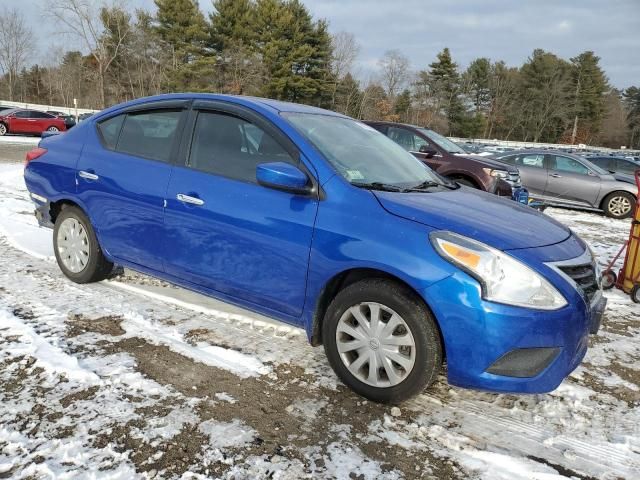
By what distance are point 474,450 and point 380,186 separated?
1550 millimetres

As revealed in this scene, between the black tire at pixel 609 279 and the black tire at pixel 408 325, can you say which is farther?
the black tire at pixel 609 279

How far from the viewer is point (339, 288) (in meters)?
2.90

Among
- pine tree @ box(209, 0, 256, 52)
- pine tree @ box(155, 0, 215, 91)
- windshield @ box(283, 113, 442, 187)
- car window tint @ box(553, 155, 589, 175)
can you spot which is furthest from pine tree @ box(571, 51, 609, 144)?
windshield @ box(283, 113, 442, 187)

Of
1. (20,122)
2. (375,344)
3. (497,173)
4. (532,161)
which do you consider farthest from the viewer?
(20,122)

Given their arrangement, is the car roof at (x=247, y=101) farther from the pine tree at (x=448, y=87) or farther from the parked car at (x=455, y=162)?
the pine tree at (x=448, y=87)

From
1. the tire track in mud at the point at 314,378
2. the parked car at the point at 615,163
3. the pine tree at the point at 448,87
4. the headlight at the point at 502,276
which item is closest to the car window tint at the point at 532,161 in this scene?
the parked car at the point at 615,163

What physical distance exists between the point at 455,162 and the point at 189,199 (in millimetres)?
6882

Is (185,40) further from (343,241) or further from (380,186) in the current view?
(343,241)

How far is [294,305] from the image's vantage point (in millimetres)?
2977

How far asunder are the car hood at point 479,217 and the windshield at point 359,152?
0.25 m

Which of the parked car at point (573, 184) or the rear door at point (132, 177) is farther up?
the parked car at point (573, 184)

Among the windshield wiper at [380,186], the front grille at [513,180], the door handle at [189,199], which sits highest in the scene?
the front grille at [513,180]

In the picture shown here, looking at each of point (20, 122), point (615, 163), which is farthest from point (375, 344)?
point (20, 122)

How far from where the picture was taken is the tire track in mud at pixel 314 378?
2.43m
